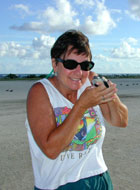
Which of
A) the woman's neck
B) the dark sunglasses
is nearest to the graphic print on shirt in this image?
the woman's neck

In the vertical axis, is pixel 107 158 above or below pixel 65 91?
below

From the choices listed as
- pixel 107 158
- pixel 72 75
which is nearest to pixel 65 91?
pixel 72 75

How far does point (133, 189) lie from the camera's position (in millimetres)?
3852

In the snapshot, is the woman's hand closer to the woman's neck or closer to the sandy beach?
the woman's neck

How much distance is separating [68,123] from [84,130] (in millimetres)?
259

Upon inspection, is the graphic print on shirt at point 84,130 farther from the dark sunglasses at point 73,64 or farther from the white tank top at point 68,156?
the dark sunglasses at point 73,64

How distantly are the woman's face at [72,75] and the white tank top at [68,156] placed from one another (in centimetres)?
11

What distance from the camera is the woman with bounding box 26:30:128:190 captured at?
6.00ft

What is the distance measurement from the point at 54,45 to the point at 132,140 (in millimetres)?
4787

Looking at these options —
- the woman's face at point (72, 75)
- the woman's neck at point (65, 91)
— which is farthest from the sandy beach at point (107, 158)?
the woman's face at point (72, 75)

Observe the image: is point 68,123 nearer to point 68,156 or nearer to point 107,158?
point 68,156

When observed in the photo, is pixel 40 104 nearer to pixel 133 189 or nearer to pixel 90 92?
pixel 90 92

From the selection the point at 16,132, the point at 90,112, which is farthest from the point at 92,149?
the point at 16,132

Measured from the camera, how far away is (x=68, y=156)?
1.93 m
